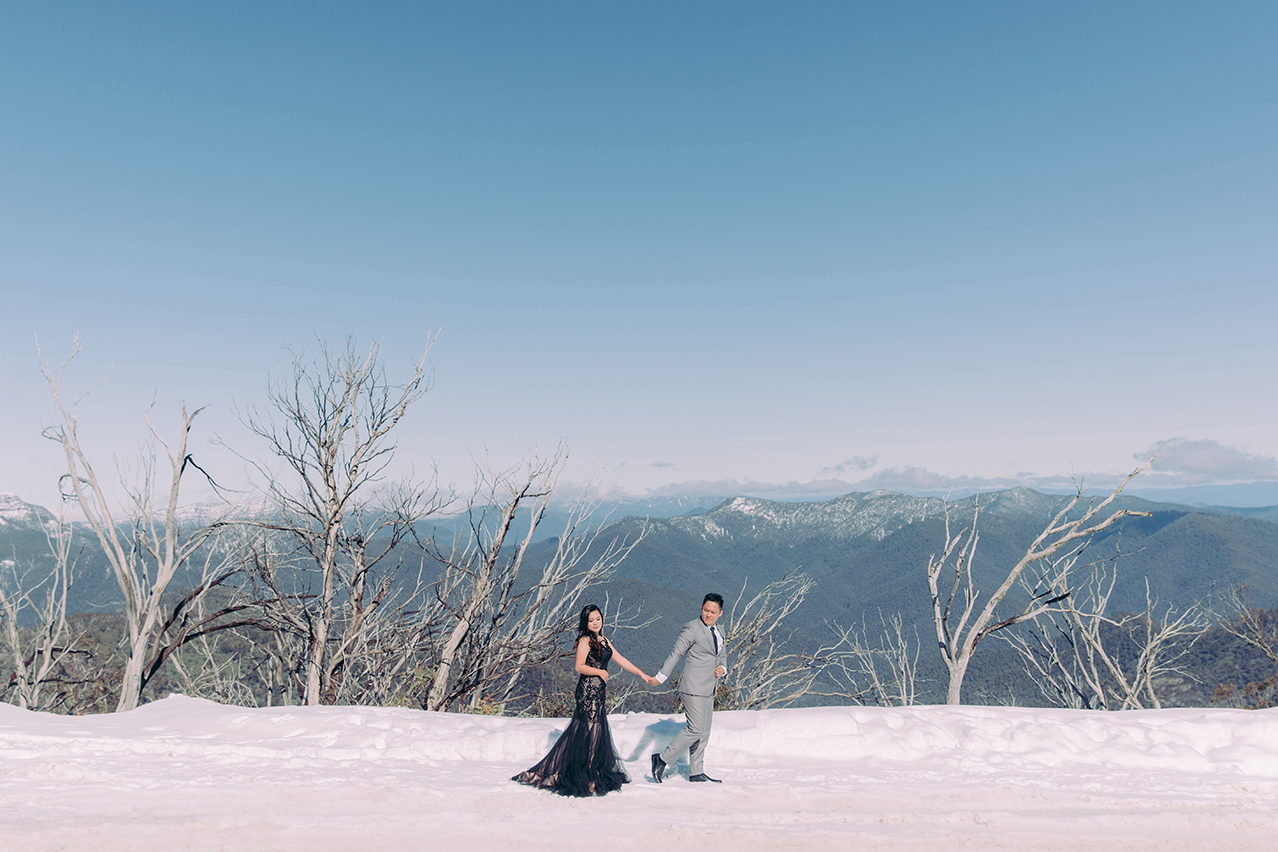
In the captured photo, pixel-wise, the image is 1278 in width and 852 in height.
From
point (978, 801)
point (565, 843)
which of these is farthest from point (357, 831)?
point (978, 801)

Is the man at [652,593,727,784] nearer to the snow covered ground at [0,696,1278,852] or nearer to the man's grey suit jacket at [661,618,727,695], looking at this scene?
the man's grey suit jacket at [661,618,727,695]

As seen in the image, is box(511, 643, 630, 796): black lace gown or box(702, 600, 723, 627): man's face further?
box(702, 600, 723, 627): man's face

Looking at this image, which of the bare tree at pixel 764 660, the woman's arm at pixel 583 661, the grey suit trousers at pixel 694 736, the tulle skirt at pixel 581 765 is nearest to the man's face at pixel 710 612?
the grey suit trousers at pixel 694 736

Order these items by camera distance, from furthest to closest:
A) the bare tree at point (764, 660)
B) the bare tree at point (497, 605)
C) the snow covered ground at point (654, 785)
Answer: the bare tree at point (764, 660) → the bare tree at point (497, 605) → the snow covered ground at point (654, 785)

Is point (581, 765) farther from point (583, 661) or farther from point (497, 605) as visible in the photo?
point (497, 605)

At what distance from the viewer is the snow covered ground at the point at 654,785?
5.34 meters

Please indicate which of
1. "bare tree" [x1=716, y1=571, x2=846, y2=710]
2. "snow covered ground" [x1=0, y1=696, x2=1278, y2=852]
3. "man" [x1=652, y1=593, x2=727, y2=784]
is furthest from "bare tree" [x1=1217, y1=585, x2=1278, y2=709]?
"man" [x1=652, y1=593, x2=727, y2=784]

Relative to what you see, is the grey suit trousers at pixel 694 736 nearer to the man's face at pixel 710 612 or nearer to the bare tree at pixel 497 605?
the man's face at pixel 710 612

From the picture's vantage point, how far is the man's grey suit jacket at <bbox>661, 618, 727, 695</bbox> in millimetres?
6836

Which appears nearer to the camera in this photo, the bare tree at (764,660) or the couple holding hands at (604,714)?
the couple holding hands at (604,714)

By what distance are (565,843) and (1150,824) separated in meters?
5.01

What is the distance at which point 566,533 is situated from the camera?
12.8 meters

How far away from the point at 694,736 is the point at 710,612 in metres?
1.25

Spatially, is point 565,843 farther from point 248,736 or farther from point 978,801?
point 248,736
